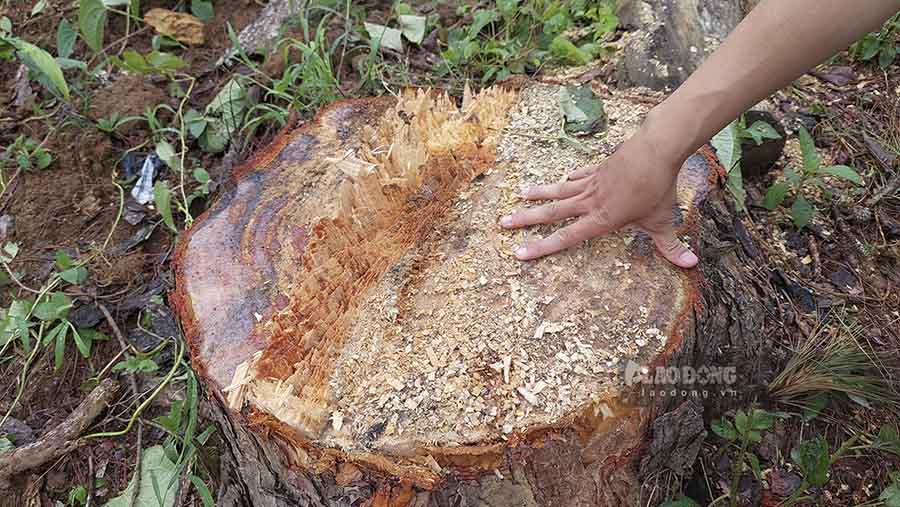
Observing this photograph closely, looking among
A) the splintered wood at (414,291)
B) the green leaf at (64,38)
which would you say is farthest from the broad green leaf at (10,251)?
the splintered wood at (414,291)

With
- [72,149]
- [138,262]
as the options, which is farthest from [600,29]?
[72,149]

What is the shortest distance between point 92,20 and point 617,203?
7.07ft

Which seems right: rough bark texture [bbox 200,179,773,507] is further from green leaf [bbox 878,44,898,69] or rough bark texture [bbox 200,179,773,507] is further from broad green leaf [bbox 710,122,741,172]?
green leaf [bbox 878,44,898,69]

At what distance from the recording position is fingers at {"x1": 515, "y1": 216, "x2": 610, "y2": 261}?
1.31m

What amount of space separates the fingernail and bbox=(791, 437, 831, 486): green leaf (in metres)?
0.46

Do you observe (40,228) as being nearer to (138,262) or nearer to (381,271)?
(138,262)

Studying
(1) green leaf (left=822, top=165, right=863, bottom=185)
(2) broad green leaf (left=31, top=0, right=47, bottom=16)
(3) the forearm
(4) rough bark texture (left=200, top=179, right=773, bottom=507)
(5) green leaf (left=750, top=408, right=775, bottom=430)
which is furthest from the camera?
(2) broad green leaf (left=31, top=0, right=47, bottom=16)

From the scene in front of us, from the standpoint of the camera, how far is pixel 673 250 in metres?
1.32

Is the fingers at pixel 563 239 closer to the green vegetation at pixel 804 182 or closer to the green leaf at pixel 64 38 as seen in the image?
the green vegetation at pixel 804 182

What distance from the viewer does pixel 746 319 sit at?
1463mm

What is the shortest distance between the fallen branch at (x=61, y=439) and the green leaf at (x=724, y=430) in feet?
5.37

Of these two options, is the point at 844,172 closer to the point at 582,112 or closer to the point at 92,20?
the point at 582,112

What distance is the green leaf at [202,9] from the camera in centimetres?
288

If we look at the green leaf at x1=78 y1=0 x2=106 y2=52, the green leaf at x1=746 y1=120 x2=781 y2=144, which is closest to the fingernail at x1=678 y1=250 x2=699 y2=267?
the green leaf at x1=746 y1=120 x2=781 y2=144
